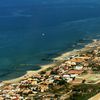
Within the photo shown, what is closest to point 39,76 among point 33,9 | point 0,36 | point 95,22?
point 0,36

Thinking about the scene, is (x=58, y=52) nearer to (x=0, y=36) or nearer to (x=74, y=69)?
(x=74, y=69)

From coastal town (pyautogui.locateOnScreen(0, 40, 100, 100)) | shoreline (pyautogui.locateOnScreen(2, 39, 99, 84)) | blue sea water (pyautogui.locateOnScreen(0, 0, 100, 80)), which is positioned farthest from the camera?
blue sea water (pyautogui.locateOnScreen(0, 0, 100, 80))

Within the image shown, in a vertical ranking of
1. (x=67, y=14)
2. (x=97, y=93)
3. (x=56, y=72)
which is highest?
(x=67, y=14)

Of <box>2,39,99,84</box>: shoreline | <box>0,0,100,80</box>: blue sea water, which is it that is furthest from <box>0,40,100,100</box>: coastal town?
<box>0,0,100,80</box>: blue sea water

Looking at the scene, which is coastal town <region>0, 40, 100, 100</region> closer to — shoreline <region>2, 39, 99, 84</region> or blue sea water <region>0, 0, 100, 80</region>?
shoreline <region>2, 39, 99, 84</region>

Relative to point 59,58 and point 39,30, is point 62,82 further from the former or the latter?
point 39,30
